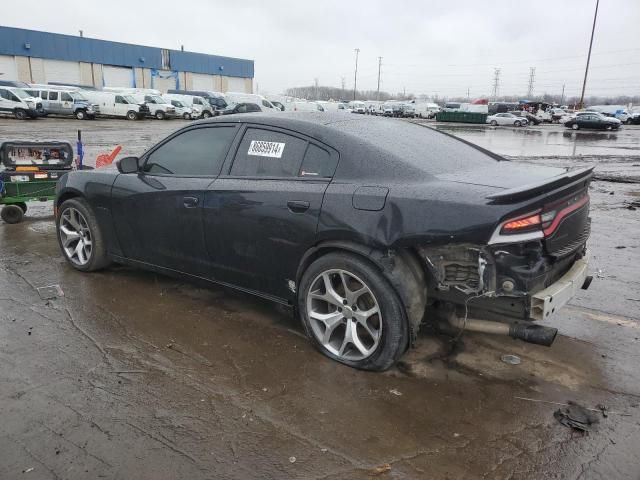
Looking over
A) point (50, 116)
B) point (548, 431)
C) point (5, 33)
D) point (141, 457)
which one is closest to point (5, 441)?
point (141, 457)

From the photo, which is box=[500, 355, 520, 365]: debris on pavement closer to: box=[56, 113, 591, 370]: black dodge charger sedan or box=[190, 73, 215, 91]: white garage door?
box=[56, 113, 591, 370]: black dodge charger sedan

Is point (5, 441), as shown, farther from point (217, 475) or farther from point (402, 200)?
point (402, 200)

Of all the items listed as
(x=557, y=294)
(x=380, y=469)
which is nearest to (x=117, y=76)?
(x=557, y=294)

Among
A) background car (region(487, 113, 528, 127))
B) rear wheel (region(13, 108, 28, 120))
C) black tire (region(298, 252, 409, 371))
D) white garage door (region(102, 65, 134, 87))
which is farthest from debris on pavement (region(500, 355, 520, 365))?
white garage door (region(102, 65, 134, 87))

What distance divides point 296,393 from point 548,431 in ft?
4.61

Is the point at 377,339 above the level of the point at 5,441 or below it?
above

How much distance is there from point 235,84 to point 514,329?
251 feet

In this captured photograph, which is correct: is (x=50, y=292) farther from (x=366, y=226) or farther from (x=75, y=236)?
(x=366, y=226)

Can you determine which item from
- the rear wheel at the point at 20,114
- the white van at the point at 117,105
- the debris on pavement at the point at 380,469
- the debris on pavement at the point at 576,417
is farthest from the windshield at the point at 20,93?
the debris on pavement at the point at 576,417

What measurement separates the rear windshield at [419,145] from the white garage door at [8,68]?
60.0 m

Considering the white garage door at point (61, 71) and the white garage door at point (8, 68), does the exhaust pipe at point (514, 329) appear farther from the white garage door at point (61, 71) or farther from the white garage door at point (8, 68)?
the white garage door at point (61, 71)

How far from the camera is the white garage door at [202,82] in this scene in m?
69.2

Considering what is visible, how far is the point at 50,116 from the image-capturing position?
36688 millimetres

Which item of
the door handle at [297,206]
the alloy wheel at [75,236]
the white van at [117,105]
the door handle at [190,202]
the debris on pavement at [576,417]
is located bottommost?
the debris on pavement at [576,417]
